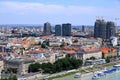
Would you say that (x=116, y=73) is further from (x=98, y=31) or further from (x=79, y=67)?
(x=98, y=31)

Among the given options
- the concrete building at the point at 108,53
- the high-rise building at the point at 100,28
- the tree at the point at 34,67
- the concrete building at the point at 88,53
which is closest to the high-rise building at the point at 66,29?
the high-rise building at the point at 100,28

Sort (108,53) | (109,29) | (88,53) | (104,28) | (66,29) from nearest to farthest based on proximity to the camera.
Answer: (88,53)
(108,53)
(104,28)
(109,29)
(66,29)

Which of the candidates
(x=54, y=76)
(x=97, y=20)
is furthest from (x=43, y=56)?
(x=97, y=20)

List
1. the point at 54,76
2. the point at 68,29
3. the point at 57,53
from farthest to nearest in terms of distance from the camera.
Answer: the point at 68,29, the point at 57,53, the point at 54,76

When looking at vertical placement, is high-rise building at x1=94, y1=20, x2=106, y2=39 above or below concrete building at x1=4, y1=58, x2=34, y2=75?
above

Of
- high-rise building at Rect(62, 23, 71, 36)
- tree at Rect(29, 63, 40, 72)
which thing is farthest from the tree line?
high-rise building at Rect(62, 23, 71, 36)

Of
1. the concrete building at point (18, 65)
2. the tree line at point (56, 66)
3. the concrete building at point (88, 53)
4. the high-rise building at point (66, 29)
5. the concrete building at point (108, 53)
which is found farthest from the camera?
the high-rise building at point (66, 29)

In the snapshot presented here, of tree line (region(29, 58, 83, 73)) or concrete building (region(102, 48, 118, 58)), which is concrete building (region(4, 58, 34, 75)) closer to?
tree line (region(29, 58, 83, 73))

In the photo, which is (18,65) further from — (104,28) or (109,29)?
(109,29)

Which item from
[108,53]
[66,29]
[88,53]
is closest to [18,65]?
[88,53]

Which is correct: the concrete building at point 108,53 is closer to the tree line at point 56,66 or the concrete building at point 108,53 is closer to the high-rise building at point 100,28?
the tree line at point 56,66

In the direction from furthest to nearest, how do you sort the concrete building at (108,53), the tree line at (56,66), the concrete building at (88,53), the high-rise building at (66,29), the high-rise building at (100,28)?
1. the high-rise building at (66,29)
2. the high-rise building at (100,28)
3. the concrete building at (108,53)
4. the concrete building at (88,53)
5. the tree line at (56,66)
